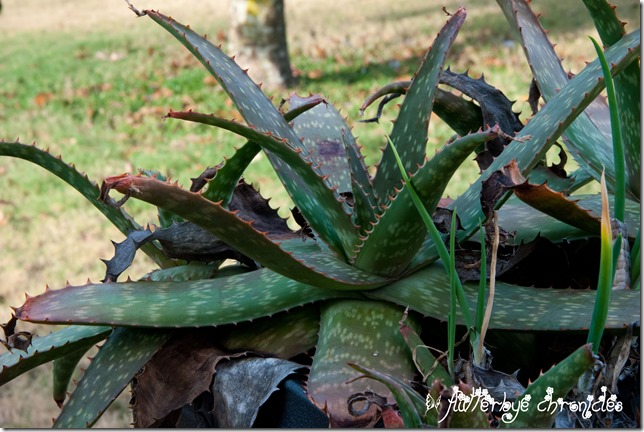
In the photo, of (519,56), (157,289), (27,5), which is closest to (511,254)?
(157,289)

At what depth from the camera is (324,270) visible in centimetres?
117

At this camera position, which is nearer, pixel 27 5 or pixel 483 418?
pixel 483 418

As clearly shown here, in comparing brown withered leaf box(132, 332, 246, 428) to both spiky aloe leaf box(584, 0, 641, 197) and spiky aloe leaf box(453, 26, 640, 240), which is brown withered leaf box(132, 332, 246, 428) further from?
spiky aloe leaf box(584, 0, 641, 197)

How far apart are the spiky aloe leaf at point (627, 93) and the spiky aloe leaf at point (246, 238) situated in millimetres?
453

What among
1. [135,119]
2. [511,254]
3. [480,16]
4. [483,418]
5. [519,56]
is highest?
[480,16]

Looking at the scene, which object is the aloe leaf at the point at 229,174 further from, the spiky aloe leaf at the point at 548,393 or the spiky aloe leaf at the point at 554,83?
the spiky aloe leaf at the point at 548,393

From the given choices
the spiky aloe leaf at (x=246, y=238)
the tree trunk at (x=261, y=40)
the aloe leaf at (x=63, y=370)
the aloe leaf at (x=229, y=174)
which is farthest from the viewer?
the tree trunk at (x=261, y=40)

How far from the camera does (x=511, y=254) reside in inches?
49.7

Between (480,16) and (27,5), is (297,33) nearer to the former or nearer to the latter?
(480,16)

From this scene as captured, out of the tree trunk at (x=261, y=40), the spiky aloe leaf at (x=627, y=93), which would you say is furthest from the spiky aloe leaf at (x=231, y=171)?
the tree trunk at (x=261, y=40)

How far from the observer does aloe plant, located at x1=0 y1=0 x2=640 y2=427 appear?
1.04m

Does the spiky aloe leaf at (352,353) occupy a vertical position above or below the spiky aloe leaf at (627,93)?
below

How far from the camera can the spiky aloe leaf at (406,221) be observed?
987mm

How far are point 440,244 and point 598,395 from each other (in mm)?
246
